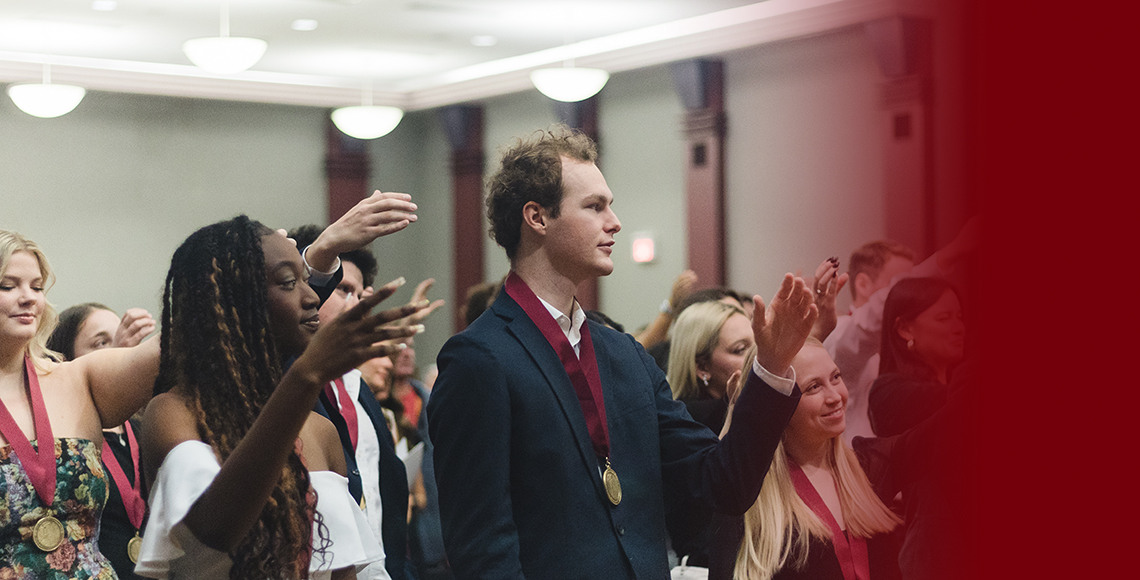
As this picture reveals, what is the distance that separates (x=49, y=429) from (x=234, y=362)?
65cm

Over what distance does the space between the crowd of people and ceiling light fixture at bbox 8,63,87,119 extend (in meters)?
5.72

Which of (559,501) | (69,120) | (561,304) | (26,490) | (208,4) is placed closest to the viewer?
(559,501)

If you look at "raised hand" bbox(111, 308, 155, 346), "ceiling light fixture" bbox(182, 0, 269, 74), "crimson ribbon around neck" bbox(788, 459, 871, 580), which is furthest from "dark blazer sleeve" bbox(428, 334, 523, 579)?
"ceiling light fixture" bbox(182, 0, 269, 74)

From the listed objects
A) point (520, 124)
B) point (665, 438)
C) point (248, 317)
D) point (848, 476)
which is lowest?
point (848, 476)

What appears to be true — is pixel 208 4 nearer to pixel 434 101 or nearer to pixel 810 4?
pixel 434 101

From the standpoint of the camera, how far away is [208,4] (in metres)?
7.29

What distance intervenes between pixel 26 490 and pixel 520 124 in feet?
26.0

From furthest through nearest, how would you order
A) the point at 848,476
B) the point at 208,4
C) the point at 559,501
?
1. the point at 208,4
2. the point at 848,476
3. the point at 559,501

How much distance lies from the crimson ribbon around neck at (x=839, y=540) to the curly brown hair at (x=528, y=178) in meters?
0.74

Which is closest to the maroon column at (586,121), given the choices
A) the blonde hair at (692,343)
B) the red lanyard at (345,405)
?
the blonde hair at (692,343)

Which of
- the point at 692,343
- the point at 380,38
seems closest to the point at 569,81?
the point at 380,38

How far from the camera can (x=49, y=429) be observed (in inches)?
81.4

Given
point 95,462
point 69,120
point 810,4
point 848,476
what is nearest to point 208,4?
point 69,120

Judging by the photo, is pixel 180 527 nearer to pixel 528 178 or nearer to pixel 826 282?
pixel 528 178
